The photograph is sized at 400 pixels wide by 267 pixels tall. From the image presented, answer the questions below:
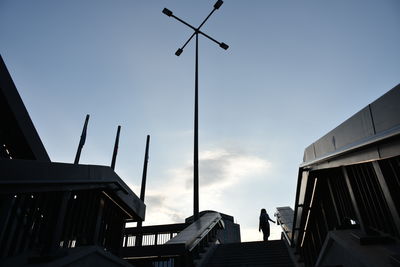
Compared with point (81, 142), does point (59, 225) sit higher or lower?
lower

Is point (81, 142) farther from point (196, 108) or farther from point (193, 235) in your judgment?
point (193, 235)

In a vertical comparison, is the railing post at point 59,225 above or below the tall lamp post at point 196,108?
below

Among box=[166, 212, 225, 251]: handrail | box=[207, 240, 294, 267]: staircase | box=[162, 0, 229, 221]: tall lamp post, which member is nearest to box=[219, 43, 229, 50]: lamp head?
box=[162, 0, 229, 221]: tall lamp post

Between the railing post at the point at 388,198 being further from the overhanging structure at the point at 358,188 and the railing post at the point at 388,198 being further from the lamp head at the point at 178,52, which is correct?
the lamp head at the point at 178,52

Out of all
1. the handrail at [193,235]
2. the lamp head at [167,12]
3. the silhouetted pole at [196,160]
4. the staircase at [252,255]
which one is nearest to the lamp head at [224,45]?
the silhouetted pole at [196,160]

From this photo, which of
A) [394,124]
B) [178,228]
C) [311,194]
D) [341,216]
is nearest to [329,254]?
[341,216]

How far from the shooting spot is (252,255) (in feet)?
25.4

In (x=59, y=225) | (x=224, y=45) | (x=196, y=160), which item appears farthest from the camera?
(x=224, y=45)

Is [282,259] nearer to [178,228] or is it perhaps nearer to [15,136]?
[178,228]

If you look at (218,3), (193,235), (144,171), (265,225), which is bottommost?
(193,235)

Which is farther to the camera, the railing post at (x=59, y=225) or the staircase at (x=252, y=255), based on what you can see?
the staircase at (x=252, y=255)

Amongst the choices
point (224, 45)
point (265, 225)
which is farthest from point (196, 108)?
point (265, 225)

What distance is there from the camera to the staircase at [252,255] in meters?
7.31

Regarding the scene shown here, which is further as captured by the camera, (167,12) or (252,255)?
(167,12)
